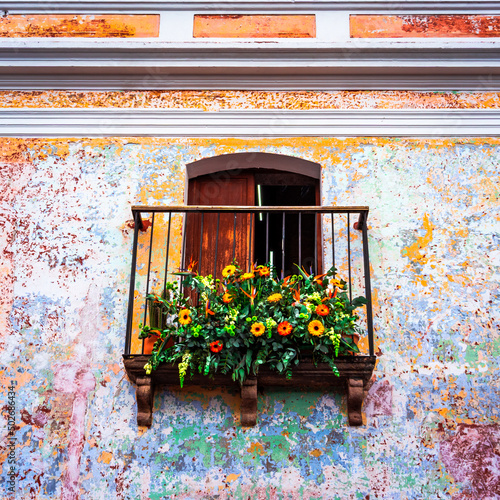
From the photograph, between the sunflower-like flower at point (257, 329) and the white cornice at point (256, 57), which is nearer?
the sunflower-like flower at point (257, 329)

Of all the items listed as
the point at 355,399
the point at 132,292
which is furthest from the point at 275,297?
the point at 132,292

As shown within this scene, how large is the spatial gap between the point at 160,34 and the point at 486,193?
341 cm

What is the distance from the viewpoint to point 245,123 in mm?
6176

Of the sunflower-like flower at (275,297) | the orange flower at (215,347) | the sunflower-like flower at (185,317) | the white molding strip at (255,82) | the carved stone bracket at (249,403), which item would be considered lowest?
the carved stone bracket at (249,403)

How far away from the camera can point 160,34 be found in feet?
21.4

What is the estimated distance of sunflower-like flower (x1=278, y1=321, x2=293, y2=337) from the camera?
4.88 m

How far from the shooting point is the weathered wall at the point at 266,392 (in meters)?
4.99

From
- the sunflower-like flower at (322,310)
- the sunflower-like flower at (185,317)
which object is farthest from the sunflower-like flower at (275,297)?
the sunflower-like flower at (185,317)

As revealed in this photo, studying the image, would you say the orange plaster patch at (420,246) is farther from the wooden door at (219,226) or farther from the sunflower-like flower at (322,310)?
the wooden door at (219,226)

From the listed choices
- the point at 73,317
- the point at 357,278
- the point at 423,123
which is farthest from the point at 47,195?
the point at 423,123

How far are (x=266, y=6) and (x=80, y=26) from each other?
1.84 meters

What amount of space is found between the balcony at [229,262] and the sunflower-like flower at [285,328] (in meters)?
0.28

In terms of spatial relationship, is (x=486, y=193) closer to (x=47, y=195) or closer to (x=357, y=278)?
(x=357, y=278)

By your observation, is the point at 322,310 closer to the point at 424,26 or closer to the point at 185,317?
the point at 185,317
